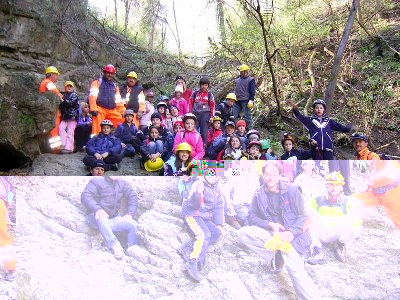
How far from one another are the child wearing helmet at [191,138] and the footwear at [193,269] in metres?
2.50

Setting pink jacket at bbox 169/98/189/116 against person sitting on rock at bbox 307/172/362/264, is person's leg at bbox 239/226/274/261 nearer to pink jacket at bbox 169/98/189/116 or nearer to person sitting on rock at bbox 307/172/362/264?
person sitting on rock at bbox 307/172/362/264

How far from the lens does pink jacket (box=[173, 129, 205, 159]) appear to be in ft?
21.3

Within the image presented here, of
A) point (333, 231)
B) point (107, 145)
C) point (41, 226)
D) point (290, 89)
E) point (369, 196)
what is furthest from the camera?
point (290, 89)

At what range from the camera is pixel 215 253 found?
412 cm

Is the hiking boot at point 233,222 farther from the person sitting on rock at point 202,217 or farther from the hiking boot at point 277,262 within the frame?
the hiking boot at point 277,262

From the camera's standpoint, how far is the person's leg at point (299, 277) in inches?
159

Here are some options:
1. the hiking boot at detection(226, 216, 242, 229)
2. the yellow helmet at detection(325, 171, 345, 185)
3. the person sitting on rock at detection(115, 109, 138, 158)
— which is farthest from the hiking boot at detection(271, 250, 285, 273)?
the person sitting on rock at detection(115, 109, 138, 158)

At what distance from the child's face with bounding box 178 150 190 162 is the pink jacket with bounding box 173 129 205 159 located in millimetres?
299

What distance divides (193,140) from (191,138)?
0.15 ft

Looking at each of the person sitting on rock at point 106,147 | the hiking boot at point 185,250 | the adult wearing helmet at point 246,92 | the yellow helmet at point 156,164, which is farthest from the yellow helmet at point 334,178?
the adult wearing helmet at point 246,92

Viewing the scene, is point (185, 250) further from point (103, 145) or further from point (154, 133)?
point (154, 133)

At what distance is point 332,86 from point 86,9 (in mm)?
7292

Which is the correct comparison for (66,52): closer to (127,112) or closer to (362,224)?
(127,112)

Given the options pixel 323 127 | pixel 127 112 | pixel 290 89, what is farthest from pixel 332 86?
pixel 127 112
